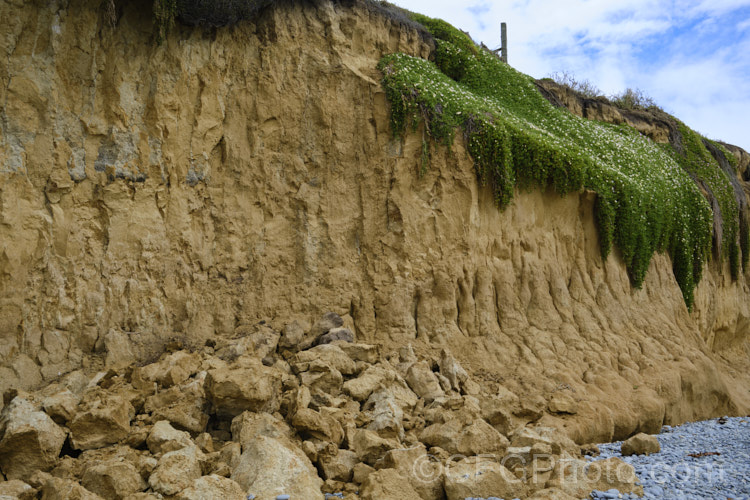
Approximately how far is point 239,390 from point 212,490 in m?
1.70

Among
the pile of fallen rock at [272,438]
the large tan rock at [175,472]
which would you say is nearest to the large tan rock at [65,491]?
the pile of fallen rock at [272,438]

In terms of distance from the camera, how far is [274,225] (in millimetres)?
10398

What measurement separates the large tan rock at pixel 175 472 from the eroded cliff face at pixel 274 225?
3244 mm

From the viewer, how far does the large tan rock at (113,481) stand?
5.17m

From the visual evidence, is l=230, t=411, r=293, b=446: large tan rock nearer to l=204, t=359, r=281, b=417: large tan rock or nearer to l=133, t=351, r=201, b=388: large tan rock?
l=204, t=359, r=281, b=417: large tan rock

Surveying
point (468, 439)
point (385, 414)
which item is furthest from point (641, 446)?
point (385, 414)

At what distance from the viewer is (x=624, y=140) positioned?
1645cm

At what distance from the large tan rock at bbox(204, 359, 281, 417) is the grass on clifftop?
6.09m

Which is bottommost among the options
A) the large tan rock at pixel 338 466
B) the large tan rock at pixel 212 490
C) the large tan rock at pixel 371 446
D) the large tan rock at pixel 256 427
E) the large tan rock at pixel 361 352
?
the large tan rock at pixel 338 466

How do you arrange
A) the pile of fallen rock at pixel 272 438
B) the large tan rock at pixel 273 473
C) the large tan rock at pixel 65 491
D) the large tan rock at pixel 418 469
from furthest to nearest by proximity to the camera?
the large tan rock at pixel 418 469 < the pile of fallen rock at pixel 272 438 < the large tan rock at pixel 273 473 < the large tan rock at pixel 65 491

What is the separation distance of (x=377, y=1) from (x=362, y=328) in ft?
26.5

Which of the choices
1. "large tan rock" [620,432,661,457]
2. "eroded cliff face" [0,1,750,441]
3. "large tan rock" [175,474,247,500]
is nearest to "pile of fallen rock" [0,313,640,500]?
"large tan rock" [175,474,247,500]

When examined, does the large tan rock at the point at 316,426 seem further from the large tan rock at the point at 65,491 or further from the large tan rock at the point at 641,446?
the large tan rock at the point at 641,446

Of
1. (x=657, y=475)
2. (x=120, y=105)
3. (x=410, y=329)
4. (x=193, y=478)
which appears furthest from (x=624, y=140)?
(x=193, y=478)
